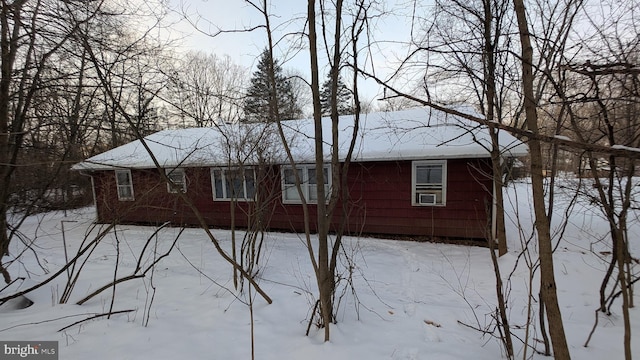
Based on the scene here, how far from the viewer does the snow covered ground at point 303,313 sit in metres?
2.53

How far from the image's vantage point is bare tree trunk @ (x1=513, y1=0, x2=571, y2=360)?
5.96 ft

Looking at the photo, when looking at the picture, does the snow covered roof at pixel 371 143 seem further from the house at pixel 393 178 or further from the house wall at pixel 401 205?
the house wall at pixel 401 205

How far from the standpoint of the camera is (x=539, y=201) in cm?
189

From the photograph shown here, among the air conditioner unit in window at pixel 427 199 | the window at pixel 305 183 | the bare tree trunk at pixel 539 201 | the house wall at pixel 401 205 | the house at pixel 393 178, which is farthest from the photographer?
the window at pixel 305 183

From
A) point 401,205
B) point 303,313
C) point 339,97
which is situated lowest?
point 303,313

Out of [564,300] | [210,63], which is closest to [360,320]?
[564,300]

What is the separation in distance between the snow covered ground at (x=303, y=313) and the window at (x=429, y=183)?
1689 mm

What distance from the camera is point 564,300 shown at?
3828 millimetres

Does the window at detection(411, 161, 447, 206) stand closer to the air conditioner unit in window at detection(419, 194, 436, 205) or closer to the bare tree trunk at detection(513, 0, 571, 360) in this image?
the air conditioner unit in window at detection(419, 194, 436, 205)

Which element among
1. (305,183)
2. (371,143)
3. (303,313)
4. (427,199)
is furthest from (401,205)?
(303,313)

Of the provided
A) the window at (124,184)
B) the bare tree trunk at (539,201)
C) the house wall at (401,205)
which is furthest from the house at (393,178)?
the bare tree trunk at (539,201)

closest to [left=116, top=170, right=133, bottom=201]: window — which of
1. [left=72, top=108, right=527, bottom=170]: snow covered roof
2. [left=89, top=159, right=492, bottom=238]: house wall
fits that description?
[left=72, top=108, right=527, bottom=170]: snow covered roof

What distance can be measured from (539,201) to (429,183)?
17.4ft

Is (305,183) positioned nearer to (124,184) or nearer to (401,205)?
(401,205)
